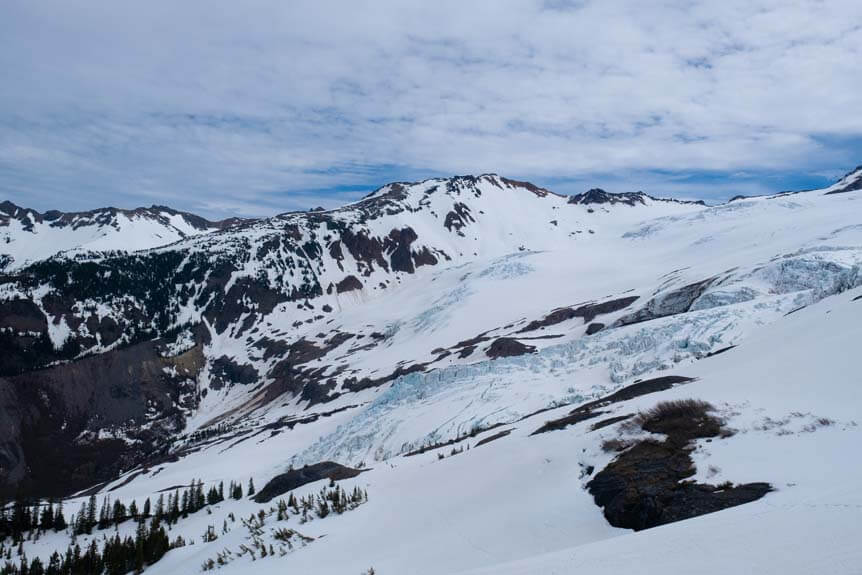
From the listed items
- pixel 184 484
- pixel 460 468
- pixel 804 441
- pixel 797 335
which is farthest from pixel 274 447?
pixel 804 441

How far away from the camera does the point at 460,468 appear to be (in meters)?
24.1

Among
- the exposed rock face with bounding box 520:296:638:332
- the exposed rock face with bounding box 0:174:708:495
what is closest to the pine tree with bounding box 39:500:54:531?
the exposed rock face with bounding box 0:174:708:495

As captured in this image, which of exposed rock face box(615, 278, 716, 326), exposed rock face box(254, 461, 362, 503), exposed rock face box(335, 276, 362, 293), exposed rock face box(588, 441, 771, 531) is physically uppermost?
exposed rock face box(335, 276, 362, 293)

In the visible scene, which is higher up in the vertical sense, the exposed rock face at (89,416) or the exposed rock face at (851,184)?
the exposed rock face at (851,184)

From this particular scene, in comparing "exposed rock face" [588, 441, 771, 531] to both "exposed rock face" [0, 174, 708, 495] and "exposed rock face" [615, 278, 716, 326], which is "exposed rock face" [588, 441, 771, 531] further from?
"exposed rock face" [0, 174, 708, 495]

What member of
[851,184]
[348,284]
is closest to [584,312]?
[348,284]

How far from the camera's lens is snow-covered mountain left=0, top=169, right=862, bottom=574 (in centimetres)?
1423

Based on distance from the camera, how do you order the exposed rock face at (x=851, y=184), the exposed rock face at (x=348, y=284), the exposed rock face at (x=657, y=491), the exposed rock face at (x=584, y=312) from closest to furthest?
the exposed rock face at (x=657, y=491)
the exposed rock face at (x=584, y=312)
the exposed rock face at (x=851, y=184)
the exposed rock face at (x=348, y=284)

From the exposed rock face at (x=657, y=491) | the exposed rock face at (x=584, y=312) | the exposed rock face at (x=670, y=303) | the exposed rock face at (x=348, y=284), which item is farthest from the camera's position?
the exposed rock face at (x=348, y=284)

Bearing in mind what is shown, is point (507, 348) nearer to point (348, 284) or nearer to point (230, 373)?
point (230, 373)

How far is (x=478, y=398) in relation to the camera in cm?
5328

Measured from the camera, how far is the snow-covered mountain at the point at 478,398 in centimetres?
1423

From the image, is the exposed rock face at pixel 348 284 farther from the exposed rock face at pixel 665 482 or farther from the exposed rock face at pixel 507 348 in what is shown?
the exposed rock face at pixel 665 482

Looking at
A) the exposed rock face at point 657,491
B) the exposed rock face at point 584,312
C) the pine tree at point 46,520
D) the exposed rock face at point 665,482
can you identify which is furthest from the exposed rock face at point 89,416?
the exposed rock face at point 657,491
